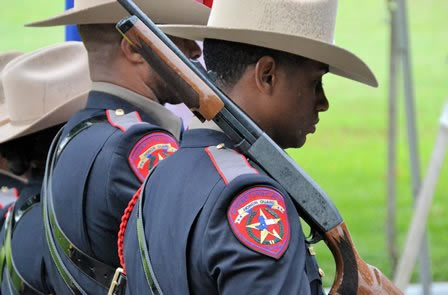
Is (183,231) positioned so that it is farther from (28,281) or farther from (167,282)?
(28,281)

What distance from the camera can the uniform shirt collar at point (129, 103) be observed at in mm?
3590

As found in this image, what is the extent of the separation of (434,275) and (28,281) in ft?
17.3

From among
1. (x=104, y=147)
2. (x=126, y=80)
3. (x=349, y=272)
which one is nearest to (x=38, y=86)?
(x=126, y=80)

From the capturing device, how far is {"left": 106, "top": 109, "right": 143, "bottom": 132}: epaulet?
3.39 metres

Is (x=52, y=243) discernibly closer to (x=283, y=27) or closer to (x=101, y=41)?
(x=101, y=41)

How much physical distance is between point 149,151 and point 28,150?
118cm

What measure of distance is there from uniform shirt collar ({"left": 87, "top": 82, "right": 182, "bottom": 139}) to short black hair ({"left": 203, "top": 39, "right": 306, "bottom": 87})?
0.84 m

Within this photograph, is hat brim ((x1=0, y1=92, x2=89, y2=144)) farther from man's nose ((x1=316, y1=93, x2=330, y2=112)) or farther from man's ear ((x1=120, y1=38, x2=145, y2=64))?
man's nose ((x1=316, y1=93, x2=330, y2=112))

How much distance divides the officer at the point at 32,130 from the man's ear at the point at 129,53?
0.58m

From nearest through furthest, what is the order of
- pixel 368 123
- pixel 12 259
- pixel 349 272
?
pixel 349 272 → pixel 12 259 → pixel 368 123

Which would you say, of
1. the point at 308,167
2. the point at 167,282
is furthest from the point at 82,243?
the point at 308,167

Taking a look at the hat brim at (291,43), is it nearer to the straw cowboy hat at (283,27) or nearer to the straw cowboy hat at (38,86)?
the straw cowboy hat at (283,27)

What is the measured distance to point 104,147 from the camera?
3.32 metres

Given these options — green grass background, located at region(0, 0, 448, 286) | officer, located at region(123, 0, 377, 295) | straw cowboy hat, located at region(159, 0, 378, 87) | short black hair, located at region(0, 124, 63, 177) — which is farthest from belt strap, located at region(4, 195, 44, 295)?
green grass background, located at region(0, 0, 448, 286)
